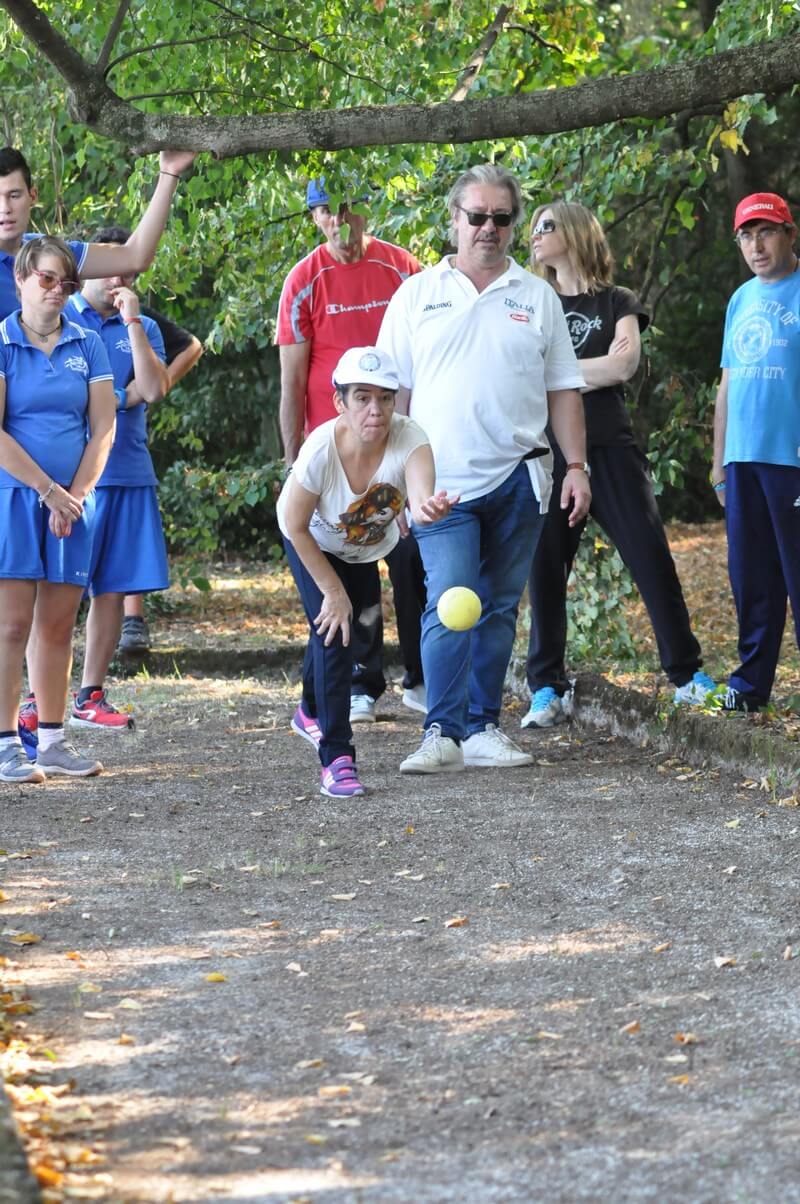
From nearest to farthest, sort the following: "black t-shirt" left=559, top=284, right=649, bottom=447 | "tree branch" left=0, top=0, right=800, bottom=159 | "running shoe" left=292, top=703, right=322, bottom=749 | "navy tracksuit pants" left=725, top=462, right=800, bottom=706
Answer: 1. "tree branch" left=0, top=0, right=800, bottom=159
2. "navy tracksuit pants" left=725, top=462, right=800, bottom=706
3. "running shoe" left=292, top=703, right=322, bottom=749
4. "black t-shirt" left=559, top=284, right=649, bottom=447

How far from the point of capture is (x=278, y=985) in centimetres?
388

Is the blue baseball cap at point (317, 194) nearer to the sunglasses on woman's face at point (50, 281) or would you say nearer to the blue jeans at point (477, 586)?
the sunglasses on woman's face at point (50, 281)

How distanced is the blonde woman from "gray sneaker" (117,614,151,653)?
123 inches

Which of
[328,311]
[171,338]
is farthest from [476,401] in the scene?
[171,338]

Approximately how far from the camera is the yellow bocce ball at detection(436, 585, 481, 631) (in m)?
5.83

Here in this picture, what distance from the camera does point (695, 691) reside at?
698cm

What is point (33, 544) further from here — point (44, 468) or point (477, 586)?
point (477, 586)

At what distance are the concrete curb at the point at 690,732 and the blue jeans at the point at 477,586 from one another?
74 cm

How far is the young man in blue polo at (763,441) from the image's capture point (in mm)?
6441

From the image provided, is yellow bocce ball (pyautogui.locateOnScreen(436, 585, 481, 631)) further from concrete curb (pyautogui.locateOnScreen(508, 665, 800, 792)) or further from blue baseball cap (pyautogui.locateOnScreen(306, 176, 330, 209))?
blue baseball cap (pyautogui.locateOnScreen(306, 176, 330, 209))

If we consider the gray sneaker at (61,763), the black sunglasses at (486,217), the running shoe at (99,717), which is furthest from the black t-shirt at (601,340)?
the gray sneaker at (61,763)

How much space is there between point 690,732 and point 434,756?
108 centimetres

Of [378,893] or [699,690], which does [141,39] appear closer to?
[699,690]

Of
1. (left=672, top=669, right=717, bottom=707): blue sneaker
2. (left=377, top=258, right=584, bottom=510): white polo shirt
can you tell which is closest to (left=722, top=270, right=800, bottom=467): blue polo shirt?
(left=377, top=258, right=584, bottom=510): white polo shirt
